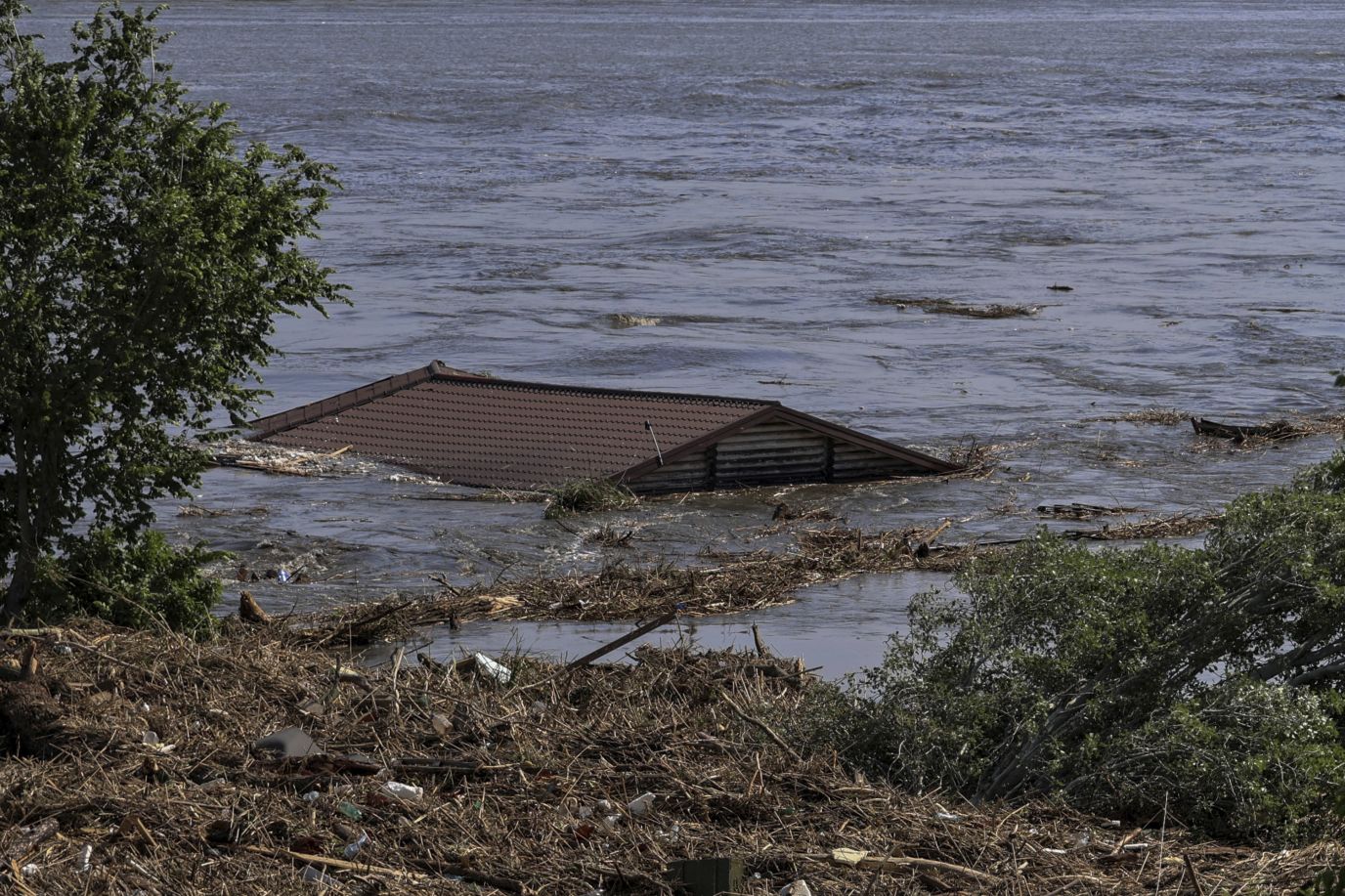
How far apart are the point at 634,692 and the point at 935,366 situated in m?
16.1

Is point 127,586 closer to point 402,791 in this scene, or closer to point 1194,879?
point 402,791

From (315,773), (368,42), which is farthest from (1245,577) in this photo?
(368,42)

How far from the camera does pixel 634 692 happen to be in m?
8.79

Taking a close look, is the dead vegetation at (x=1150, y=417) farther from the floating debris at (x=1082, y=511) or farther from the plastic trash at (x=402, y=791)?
the plastic trash at (x=402, y=791)

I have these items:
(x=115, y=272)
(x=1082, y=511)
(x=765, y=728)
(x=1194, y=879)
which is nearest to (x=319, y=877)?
(x=765, y=728)

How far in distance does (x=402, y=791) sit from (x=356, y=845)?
0.49 meters

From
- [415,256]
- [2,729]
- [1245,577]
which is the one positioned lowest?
[415,256]

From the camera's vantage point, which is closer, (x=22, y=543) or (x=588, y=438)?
(x=22, y=543)

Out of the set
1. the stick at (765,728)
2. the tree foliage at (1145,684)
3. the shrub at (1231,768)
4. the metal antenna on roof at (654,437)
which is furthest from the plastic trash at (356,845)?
the metal antenna on roof at (654,437)

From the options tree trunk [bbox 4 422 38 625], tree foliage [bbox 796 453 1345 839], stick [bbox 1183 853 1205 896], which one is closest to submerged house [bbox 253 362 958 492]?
tree trunk [bbox 4 422 38 625]

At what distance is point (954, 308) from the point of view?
28375 millimetres

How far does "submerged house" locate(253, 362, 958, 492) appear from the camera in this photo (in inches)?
680

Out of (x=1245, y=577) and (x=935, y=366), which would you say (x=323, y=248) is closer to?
(x=935, y=366)

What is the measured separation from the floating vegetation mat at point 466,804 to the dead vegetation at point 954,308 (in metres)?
19.8
